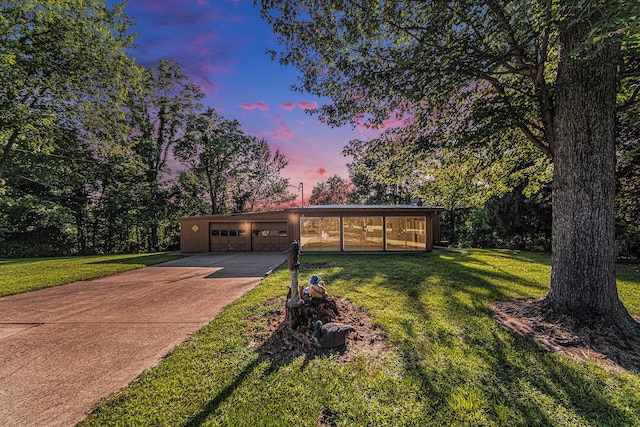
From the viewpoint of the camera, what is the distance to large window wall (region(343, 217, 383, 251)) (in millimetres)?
12930

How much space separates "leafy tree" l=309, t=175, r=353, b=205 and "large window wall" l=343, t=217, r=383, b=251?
23.2 metres

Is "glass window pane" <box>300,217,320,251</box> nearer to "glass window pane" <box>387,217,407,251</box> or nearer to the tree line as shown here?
"glass window pane" <box>387,217,407,251</box>

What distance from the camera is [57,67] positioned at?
29.1ft

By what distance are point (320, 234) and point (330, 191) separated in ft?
79.0

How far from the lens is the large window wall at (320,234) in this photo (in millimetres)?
12969

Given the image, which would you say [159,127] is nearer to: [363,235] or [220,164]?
[220,164]

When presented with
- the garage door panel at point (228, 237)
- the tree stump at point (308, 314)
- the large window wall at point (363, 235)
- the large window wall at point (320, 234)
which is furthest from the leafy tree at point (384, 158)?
the garage door panel at point (228, 237)

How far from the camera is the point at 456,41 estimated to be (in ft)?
12.1

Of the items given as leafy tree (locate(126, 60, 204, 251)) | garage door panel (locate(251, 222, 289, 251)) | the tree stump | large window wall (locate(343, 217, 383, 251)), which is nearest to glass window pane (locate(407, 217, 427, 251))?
large window wall (locate(343, 217, 383, 251))

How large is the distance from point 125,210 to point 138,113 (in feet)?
24.4

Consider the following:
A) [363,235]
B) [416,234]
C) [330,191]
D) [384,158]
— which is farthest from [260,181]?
[384,158]

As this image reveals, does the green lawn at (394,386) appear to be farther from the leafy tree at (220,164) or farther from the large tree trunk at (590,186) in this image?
the leafy tree at (220,164)

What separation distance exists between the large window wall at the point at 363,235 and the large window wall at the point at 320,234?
547 millimetres

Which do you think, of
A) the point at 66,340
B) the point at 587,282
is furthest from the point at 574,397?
the point at 66,340
